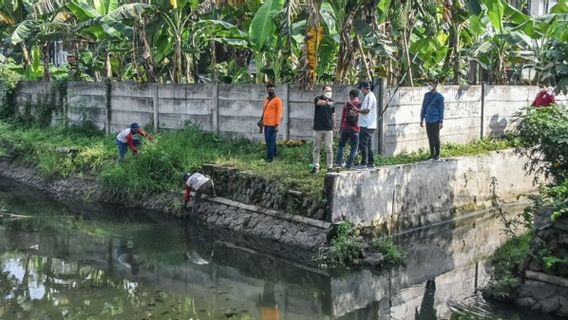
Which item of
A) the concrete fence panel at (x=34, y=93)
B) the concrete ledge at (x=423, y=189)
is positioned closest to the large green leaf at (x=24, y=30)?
the concrete fence panel at (x=34, y=93)

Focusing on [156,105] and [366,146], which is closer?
[366,146]

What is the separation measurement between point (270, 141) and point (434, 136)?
312cm

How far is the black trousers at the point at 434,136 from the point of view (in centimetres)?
1174

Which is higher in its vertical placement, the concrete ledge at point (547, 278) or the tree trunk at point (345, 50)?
the tree trunk at point (345, 50)

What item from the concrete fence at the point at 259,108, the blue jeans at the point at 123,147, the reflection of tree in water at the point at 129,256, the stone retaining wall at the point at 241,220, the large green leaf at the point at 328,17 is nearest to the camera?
the reflection of tree in water at the point at 129,256

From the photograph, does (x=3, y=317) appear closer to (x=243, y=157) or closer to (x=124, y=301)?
(x=124, y=301)

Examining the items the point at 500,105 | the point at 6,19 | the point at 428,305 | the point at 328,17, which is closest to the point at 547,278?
the point at 428,305

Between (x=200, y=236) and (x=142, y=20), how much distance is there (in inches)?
241

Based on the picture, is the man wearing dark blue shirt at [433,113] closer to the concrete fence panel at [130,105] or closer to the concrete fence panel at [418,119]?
the concrete fence panel at [418,119]

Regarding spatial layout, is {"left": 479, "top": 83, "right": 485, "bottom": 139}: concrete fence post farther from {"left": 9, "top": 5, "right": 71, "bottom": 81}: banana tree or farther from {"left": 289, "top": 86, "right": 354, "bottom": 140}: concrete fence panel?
{"left": 9, "top": 5, "right": 71, "bottom": 81}: banana tree

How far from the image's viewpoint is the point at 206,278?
30.8 feet

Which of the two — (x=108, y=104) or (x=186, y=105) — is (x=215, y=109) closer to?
(x=186, y=105)

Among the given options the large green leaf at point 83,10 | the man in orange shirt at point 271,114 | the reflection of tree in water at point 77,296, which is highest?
the large green leaf at point 83,10

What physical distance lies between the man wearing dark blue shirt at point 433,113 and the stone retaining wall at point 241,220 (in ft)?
10.3
